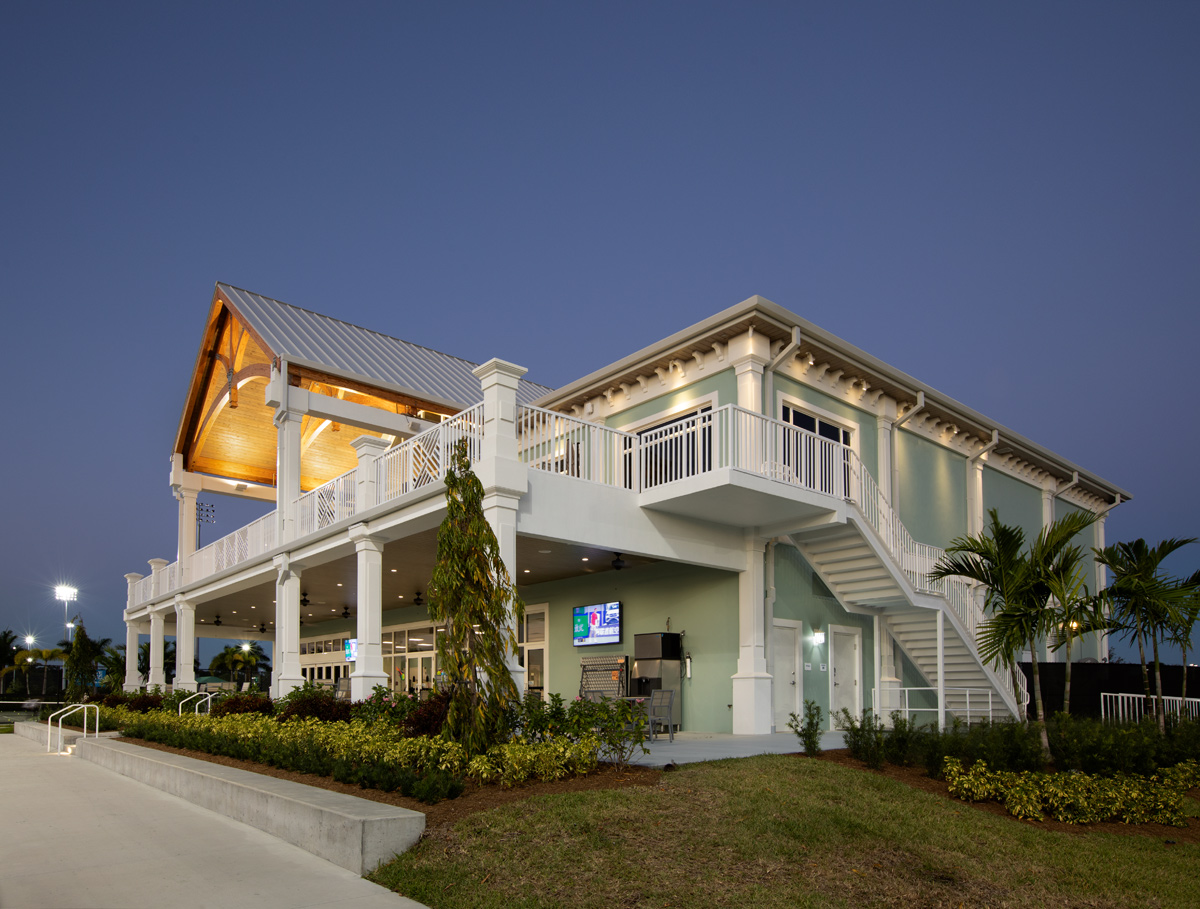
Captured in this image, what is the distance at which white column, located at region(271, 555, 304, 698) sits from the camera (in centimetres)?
1741

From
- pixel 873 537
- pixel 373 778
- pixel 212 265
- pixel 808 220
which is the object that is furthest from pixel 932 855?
pixel 808 220

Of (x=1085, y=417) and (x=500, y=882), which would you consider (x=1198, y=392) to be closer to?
(x=1085, y=417)

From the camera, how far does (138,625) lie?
3002 centimetres

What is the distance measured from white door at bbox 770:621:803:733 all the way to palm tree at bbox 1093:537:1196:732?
5.10 metres

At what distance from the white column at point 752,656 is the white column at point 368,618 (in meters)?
5.89

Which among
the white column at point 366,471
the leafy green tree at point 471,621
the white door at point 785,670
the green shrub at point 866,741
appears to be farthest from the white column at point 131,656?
the green shrub at point 866,741

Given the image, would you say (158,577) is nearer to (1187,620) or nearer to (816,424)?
(816,424)

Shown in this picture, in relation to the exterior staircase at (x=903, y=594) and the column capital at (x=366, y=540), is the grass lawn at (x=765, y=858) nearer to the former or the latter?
the exterior staircase at (x=903, y=594)

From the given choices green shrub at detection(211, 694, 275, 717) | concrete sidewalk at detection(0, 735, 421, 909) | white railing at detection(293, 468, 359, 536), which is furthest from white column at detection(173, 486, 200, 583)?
concrete sidewalk at detection(0, 735, 421, 909)

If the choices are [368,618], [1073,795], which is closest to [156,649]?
[368,618]

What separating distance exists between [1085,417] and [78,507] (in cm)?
15282

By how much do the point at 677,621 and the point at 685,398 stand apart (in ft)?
13.7

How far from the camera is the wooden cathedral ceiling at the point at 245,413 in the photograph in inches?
806

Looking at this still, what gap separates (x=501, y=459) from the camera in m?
11.6
